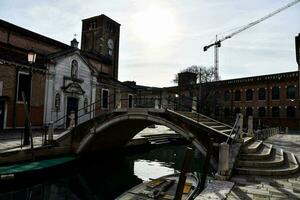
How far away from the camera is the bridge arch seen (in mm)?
10931

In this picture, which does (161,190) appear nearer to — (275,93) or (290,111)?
(290,111)

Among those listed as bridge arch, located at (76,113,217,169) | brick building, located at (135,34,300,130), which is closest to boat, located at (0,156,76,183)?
bridge arch, located at (76,113,217,169)

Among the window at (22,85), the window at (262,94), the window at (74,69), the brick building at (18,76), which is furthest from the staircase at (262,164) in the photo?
the window at (262,94)

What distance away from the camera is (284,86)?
A: 33062 mm

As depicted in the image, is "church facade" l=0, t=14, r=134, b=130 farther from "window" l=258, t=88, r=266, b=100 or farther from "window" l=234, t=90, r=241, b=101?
"window" l=258, t=88, r=266, b=100

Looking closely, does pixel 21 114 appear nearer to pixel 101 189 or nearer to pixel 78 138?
pixel 78 138

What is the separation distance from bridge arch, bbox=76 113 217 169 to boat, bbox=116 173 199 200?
1.88 meters

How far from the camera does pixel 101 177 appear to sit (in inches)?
452

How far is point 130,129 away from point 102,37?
28276mm

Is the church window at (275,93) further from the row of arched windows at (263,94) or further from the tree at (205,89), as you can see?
the tree at (205,89)

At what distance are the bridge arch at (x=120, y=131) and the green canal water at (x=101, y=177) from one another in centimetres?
80

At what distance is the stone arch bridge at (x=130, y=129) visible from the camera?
10.3 m

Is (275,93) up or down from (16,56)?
down

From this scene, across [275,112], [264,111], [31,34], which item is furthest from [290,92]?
[31,34]
